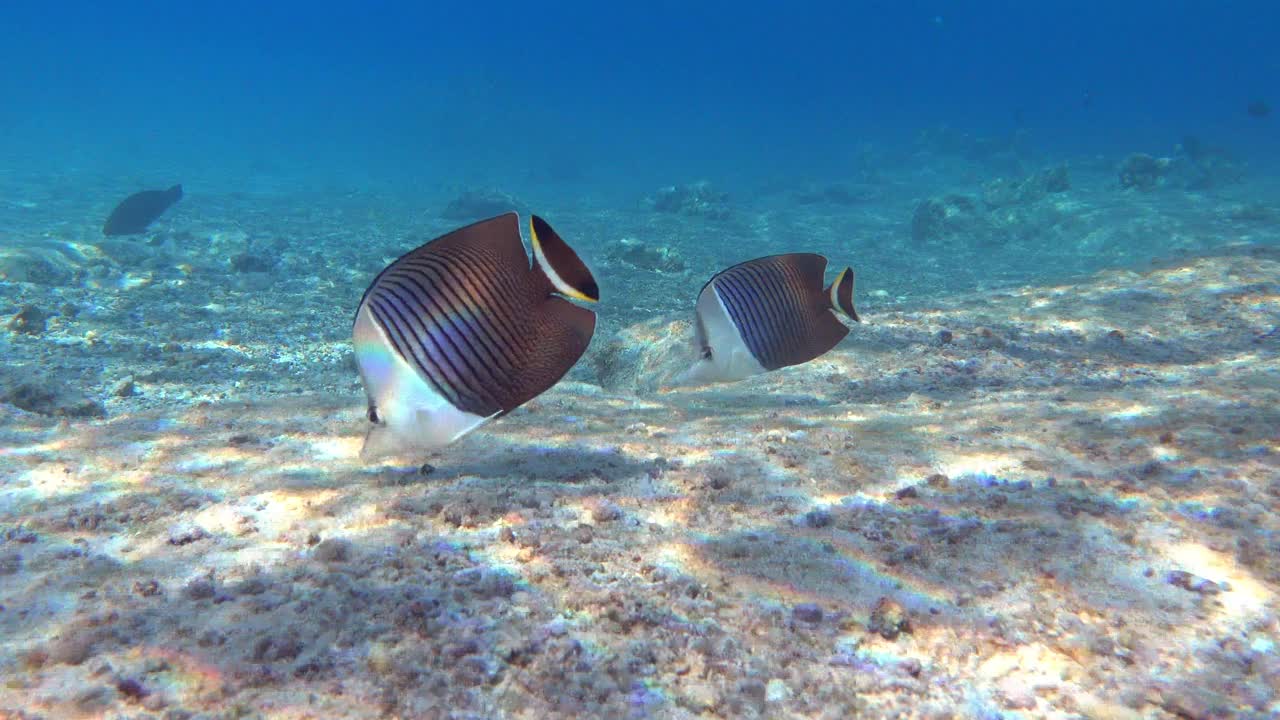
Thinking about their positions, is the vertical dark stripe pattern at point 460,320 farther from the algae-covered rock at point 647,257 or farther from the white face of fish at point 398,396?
the algae-covered rock at point 647,257

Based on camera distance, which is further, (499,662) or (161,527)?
(161,527)

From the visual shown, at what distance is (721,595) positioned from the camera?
2.21 meters

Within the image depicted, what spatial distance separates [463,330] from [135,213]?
19.0m

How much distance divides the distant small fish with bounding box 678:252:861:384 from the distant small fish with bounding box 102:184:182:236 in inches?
730

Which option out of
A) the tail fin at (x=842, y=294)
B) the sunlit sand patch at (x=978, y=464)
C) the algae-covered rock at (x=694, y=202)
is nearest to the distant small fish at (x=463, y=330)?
the tail fin at (x=842, y=294)

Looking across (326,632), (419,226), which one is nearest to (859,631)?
(326,632)

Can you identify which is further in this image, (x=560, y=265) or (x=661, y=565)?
(x=661, y=565)

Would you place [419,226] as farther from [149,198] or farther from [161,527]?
[161,527]

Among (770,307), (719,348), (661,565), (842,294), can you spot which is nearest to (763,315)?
(770,307)

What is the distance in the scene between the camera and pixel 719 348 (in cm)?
289

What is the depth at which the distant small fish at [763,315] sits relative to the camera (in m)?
2.86

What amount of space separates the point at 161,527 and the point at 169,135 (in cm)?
8298

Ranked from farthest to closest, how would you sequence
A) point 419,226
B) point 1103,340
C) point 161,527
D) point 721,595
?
point 419,226
point 1103,340
point 161,527
point 721,595

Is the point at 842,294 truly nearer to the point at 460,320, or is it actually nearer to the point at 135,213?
the point at 460,320
